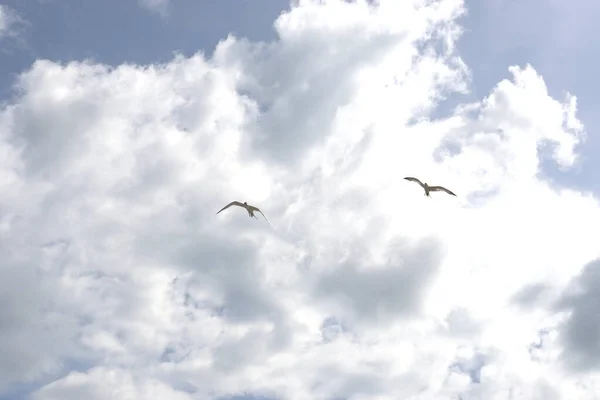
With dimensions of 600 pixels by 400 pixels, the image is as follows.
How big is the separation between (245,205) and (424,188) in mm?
46411

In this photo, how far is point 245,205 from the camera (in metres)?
150

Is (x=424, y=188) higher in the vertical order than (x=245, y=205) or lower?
lower

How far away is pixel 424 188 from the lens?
12650cm

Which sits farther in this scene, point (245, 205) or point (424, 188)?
point (245, 205)
